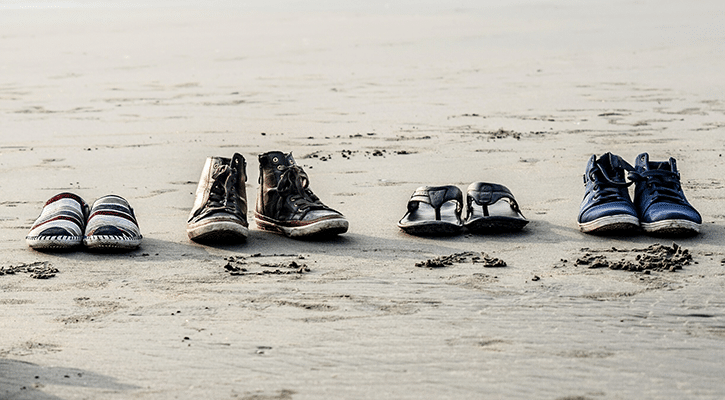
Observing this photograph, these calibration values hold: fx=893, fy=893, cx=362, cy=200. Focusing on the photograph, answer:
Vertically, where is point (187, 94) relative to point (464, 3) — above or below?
below

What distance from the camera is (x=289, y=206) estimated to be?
4621mm

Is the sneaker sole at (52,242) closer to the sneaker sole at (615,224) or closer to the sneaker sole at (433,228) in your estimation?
the sneaker sole at (433,228)

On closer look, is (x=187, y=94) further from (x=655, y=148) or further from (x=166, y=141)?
(x=655, y=148)

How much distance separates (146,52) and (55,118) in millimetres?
5679

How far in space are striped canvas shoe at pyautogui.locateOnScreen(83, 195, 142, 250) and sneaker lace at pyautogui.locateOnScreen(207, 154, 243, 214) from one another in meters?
0.41

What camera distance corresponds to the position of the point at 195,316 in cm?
335

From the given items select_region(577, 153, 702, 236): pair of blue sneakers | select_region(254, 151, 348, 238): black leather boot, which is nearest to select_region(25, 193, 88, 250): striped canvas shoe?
select_region(254, 151, 348, 238): black leather boot

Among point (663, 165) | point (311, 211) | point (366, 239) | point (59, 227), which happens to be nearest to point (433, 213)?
point (366, 239)

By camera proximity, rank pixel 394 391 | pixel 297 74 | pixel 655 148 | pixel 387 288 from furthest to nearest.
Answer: pixel 297 74 → pixel 655 148 → pixel 387 288 → pixel 394 391

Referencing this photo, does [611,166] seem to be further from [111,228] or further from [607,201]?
[111,228]

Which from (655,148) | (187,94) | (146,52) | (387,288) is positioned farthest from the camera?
(146,52)

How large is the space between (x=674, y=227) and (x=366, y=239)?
1.51m

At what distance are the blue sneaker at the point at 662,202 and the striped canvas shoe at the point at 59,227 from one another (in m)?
2.80

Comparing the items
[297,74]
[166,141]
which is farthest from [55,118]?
[297,74]
